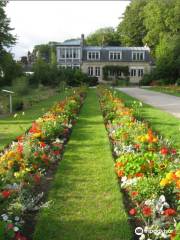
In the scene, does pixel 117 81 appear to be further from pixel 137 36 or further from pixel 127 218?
pixel 127 218

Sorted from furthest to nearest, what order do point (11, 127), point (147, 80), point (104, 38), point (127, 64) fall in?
point (104, 38)
point (127, 64)
point (147, 80)
point (11, 127)

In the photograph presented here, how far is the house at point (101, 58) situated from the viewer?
70000 mm

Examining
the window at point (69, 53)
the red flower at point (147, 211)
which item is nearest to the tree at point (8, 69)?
the window at point (69, 53)


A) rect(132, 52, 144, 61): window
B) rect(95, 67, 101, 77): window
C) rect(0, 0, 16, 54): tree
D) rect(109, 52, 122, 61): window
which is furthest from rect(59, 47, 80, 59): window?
rect(0, 0, 16, 54): tree

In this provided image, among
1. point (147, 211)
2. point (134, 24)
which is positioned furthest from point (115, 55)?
point (147, 211)

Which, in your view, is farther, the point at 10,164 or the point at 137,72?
the point at 137,72

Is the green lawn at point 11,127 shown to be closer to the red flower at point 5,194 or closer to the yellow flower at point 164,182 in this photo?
the red flower at point 5,194

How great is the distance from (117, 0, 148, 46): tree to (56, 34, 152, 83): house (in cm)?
632

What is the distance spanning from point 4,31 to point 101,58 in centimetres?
3137

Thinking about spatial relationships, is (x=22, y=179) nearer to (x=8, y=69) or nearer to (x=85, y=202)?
(x=85, y=202)

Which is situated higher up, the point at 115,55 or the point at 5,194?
the point at 115,55

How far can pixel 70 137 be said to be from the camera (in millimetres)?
11953

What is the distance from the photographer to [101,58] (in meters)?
70.4

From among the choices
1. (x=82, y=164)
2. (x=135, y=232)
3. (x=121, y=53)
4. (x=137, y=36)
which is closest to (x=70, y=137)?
(x=82, y=164)
